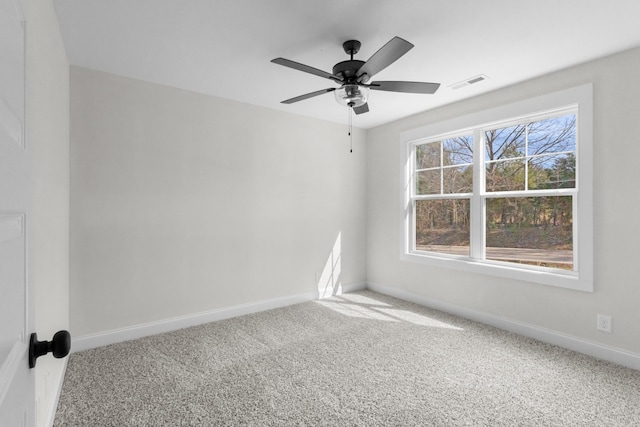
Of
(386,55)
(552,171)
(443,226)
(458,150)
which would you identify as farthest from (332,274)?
(386,55)

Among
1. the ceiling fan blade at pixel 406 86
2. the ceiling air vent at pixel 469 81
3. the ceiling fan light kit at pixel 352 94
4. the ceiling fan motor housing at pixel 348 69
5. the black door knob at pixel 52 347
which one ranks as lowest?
the black door knob at pixel 52 347

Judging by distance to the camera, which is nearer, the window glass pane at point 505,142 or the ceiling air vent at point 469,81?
the ceiling air vent at point 469,81

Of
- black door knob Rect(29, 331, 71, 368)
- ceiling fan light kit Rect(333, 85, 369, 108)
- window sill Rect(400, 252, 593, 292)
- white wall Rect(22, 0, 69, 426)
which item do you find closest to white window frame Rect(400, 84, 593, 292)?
window sill Rect(400, 252, 593, 292)

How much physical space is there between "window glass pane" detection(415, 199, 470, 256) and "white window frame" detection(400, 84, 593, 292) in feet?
0.29

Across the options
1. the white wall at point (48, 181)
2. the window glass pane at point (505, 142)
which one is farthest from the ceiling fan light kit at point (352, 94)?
the window glass pane at point (505, 142)

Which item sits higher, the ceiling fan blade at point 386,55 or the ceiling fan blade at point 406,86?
the ceiling fan blade at point 386,55

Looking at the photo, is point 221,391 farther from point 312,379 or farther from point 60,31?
point 60,31

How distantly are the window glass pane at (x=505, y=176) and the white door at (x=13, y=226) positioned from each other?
151 inches

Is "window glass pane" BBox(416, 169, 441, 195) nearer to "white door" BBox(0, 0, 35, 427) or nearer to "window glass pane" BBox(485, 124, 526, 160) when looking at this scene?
"window glass pane" BBox(485, 124, 526, 160)

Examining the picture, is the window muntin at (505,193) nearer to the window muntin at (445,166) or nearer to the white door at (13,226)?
the window muntin at (445,166)

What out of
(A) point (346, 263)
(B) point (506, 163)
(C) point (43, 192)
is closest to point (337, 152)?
(A) point (346, 263)

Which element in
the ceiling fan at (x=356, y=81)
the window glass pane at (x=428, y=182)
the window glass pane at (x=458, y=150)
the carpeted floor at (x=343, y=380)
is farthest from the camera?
the window glass pane at (x=428, y=182)

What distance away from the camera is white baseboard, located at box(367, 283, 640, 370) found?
8.71 ft

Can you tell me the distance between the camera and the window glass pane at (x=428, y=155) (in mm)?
4258
